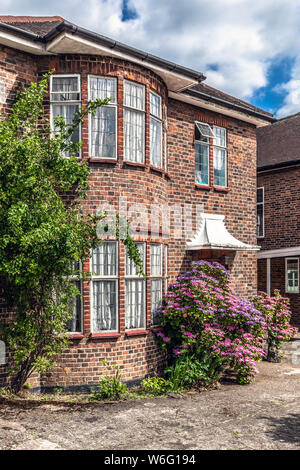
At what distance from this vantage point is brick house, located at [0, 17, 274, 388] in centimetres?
969

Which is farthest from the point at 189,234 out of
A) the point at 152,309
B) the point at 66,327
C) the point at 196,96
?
the point at 66,327

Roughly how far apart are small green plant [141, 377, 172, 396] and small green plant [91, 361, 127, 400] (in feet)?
1.88

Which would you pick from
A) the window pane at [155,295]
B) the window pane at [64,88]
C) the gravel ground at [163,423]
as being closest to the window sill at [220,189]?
the window pane at [155,295]

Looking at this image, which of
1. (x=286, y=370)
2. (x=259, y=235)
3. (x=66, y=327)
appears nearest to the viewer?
(x=66, y=327)

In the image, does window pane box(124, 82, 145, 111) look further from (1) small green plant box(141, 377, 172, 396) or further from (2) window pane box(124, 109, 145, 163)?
(1) small green plant box(141, 377, 172, 396)

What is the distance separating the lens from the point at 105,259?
33.3 ft

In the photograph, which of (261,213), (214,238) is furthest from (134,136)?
(261,213)

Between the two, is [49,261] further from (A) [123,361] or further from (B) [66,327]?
(A) [123,361]

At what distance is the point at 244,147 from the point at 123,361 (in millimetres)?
7885

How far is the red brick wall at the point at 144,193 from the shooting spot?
31.9 feet

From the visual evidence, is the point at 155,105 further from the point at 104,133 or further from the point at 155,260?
the point at 155,260

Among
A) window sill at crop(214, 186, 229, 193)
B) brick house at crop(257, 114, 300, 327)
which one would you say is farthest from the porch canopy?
brick house at crop(257, 114, 300, 327)

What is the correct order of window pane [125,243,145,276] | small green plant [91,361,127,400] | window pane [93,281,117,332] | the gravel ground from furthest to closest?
window pane [125,243,145,276] → window pane [93,281,117,332] → small green plant [91,361,127,400] → the gravel ground

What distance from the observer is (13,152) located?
326 inches
